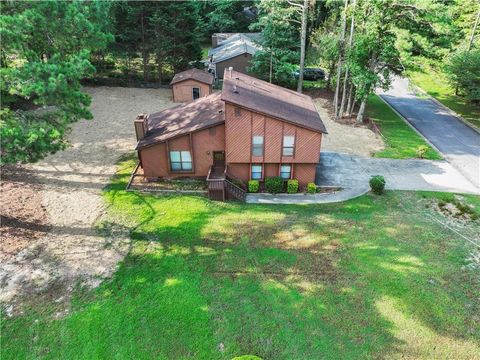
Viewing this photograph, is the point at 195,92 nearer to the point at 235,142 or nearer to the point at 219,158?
the point at 219,158

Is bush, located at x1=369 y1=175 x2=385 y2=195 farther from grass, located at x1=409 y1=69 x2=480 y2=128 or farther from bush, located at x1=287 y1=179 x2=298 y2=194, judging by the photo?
grass, located at x1=409 y1=69 x2=480 y2=128

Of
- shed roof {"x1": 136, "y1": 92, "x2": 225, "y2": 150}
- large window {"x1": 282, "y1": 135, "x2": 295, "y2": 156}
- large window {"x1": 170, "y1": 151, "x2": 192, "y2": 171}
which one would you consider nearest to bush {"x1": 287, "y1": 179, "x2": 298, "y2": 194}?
large window {"x1": 282, "y1": 135, "x2": 295, "y2": 156}

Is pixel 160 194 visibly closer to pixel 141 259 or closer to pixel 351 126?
pixel 141 259

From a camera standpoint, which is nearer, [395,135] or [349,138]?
[349,138]

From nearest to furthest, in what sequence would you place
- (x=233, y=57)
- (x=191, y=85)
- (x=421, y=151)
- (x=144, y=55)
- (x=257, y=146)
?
(x=257, y=146) < (x=421, y=151) < (x=191, y=85) < (x=144, y=55) < (x=233, y=57)

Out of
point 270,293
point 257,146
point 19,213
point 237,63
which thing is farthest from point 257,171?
point 237,63

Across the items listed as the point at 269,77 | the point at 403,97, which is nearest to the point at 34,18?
the point at 269,77

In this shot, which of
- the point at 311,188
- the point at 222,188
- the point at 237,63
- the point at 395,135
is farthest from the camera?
the point at 237,63

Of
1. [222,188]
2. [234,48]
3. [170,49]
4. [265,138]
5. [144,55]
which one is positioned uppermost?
[170,49]
